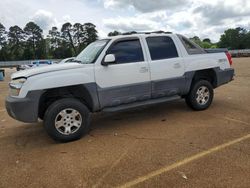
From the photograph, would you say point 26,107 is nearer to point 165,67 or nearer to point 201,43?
point 165,67

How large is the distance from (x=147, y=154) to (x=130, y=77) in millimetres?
1933

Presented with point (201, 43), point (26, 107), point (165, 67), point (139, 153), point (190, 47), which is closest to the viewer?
point (139, 153)

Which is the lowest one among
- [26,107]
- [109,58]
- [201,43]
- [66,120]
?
[66,120]

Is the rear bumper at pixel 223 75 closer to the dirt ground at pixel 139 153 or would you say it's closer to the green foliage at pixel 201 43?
the dirt ground at pixel 139 153

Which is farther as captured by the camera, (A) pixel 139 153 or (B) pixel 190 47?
(B) pixel 190 47

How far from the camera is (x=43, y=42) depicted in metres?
92.9

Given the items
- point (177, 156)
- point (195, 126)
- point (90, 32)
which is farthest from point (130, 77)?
point (90, 32)

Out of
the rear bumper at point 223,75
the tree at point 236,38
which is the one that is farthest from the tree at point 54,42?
the rear bumper at point 223,75

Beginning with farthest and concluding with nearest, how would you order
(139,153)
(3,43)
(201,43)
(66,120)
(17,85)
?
(3,43)
(201,43)
(66,120)
(17,85)
(139,153)

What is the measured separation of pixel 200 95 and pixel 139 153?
3113 mm

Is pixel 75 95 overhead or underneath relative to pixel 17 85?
underneath

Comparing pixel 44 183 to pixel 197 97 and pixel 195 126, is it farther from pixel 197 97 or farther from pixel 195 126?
pixel 197 97

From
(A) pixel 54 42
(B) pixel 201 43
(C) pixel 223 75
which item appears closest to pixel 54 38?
(A) pixel 54 42

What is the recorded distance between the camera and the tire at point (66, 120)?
508 centimetres
